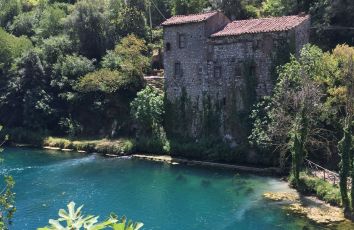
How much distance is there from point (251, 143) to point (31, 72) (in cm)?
3026

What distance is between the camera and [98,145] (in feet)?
159

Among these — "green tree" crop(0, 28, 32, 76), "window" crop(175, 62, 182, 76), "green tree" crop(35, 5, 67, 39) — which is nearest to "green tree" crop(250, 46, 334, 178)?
"window" crop(175, 62, 182, 76)

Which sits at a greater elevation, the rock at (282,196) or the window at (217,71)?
the window at (217,71)

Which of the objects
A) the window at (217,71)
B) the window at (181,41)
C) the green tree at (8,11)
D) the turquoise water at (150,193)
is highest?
the green tree at (8,11)

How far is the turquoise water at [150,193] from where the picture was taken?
93.3 ft

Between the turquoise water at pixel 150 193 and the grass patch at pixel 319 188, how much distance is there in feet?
4.52

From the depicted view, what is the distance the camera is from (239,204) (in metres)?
30.7

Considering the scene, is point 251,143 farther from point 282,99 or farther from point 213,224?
point 213,224

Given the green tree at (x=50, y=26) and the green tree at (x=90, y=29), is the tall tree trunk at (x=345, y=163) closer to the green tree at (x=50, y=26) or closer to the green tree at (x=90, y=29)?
the green tree at (x=90, y=29)

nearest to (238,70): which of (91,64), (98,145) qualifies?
(98,145)

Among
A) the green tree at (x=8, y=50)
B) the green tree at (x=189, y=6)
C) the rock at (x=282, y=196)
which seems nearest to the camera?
the rock at (x=282, y=196)

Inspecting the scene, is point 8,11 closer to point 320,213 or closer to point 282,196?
point 282,196

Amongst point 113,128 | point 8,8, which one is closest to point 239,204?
point 113,128

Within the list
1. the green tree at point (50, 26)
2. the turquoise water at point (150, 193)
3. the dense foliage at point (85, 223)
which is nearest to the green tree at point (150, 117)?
the turquoise water at point (150, 193)
